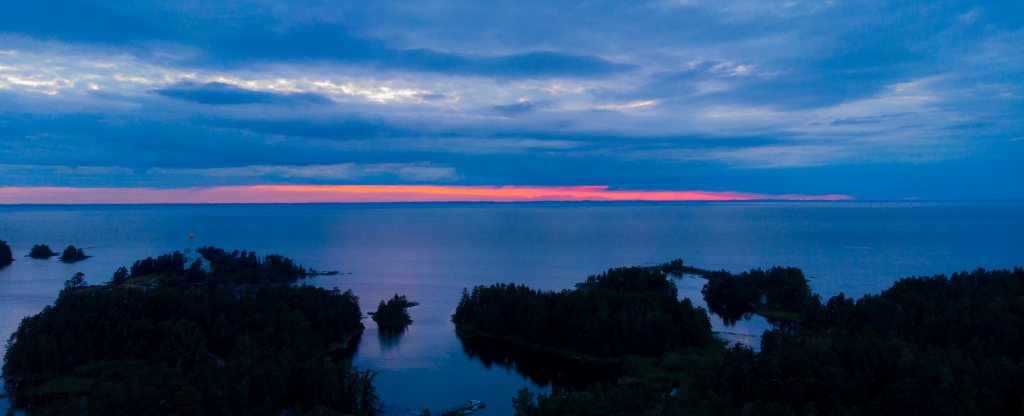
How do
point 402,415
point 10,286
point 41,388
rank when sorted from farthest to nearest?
1. point 10,286
2. point 41,388
3. point 402,415

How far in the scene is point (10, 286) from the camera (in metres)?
75.4

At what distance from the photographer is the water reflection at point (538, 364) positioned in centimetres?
4088

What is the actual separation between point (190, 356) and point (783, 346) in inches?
1270

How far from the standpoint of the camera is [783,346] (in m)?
32.8

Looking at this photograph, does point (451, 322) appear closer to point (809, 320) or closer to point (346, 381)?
point (346, 381)

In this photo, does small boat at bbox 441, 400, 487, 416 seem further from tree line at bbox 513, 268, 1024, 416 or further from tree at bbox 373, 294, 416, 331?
tree at bbox 373, 294, 416, 331


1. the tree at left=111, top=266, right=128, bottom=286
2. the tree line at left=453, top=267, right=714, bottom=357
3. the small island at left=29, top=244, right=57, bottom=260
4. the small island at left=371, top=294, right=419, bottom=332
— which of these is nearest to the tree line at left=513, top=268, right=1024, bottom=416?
the tree line at left=453, top=267, right=714, bottom=357

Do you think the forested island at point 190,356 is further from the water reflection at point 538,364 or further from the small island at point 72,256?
the small island at point 72,256

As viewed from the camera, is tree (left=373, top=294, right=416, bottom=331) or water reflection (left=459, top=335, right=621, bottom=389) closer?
water reflection (left=459, top=335, right=621, bottom=389)

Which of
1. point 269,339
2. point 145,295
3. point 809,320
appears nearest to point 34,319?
point 145,295

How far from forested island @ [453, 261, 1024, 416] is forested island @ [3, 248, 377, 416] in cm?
1046

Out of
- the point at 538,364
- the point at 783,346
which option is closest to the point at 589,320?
the point at 538,364

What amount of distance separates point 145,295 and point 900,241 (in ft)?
417

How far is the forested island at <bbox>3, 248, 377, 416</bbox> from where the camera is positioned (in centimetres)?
2847
